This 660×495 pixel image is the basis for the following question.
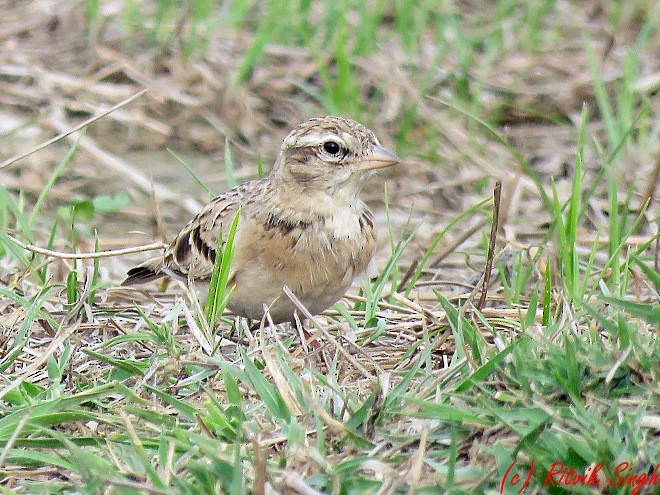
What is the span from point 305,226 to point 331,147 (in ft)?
1.30

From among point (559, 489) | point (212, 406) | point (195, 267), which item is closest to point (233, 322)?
point (195, 267)

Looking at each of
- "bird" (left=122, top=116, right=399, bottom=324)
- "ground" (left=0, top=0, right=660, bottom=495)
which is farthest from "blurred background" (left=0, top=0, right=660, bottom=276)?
"bird" (left=122, top=116, right=399, bottom=324)

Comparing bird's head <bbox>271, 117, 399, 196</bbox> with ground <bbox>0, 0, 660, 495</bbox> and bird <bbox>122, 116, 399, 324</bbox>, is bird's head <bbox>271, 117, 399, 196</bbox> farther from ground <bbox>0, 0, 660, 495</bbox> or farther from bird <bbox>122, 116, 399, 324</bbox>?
ground <bbox>0, 0, 660, 495</bbox>

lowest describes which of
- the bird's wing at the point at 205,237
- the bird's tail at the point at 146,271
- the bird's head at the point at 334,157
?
the bird's tail at the point at 146,271

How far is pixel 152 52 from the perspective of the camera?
29.9 feet

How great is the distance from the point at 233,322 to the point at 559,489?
2.39 meters

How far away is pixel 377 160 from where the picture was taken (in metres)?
5.20

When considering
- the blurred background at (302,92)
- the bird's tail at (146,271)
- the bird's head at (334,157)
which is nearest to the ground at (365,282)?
the blurred background at (302,92)

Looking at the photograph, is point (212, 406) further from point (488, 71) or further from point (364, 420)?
point (488, 71)

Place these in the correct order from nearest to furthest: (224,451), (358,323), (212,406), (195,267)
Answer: (224,451) → (212,406) → (358,323) → (195,267)

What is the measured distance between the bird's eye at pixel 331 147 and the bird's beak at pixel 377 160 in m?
0.13

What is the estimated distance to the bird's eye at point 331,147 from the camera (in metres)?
5.25

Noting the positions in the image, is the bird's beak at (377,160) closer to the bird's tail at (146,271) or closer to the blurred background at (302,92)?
the bird's tail at (146,271)

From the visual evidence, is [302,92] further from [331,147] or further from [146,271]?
[331,147]
